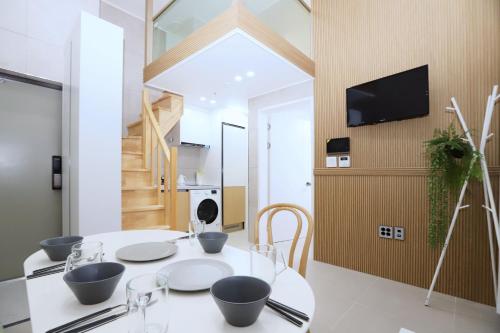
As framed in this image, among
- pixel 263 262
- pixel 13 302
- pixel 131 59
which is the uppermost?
pixel 131 59

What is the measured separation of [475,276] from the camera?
6.58ft

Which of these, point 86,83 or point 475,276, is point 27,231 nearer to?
point 86,83

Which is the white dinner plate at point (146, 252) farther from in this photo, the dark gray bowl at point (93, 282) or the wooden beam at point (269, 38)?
the wooden beam at point (269, 38)

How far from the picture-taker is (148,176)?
10.5ft

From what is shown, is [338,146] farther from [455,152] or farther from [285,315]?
[285,315]

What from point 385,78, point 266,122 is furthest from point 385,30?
point 266,122

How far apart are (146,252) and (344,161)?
231cm

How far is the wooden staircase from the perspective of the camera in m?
2.81

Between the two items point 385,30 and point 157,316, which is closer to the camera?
point 157,316

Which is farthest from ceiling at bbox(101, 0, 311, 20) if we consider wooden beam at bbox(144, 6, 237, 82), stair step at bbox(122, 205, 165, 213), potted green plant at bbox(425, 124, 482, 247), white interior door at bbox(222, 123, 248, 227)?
potted green plant at bbox(425, 124, 482, 247)

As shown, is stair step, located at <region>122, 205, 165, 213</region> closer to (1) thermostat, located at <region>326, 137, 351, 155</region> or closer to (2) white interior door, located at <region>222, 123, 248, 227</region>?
(2) white interior door, located at <region>222, 123, 248, 227</region>

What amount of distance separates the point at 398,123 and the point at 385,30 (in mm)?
976

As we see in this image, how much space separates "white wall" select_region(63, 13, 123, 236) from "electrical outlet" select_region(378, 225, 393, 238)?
2.56m

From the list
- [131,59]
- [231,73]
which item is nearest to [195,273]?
[231,73]
